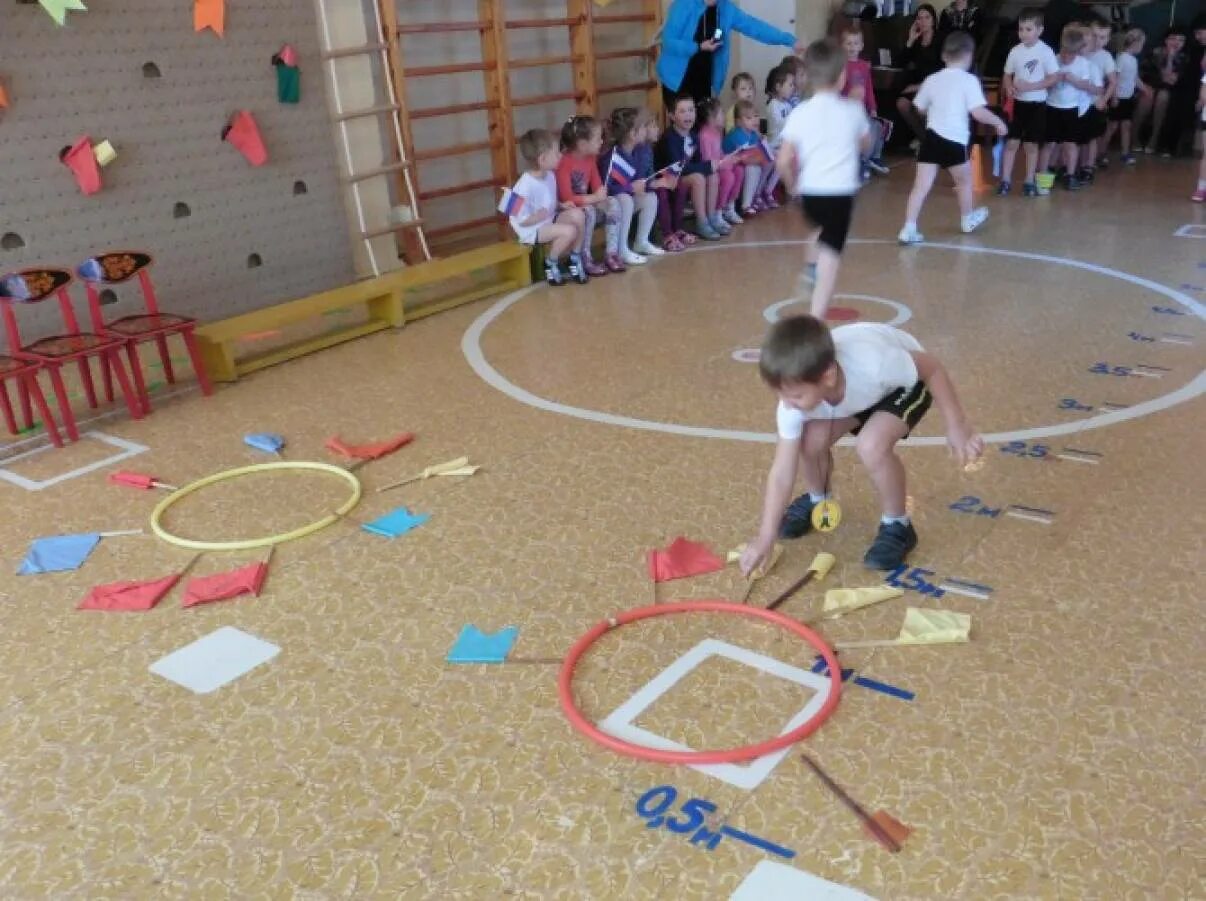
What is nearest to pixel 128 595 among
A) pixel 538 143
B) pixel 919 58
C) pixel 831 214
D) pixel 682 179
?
pixel 831 214

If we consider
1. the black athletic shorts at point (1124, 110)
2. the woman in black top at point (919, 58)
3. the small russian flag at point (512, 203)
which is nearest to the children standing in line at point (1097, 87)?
the black athletic shorts at point (1124, 110)

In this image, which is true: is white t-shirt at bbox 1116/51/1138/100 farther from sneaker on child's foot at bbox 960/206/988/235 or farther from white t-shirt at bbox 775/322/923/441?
white t-shirt at bbox 775/322/923/441

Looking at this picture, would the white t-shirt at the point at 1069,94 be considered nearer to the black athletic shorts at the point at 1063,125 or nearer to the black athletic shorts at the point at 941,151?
the black athletic shorts at the point at 1063,125

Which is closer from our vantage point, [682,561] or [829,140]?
[682,561]

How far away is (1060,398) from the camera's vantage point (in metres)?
4.12

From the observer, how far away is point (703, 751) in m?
2.24

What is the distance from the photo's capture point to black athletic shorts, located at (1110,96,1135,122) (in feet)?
31.2

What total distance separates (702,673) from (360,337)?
3537 millimetres

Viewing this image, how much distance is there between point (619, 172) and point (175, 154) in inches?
105

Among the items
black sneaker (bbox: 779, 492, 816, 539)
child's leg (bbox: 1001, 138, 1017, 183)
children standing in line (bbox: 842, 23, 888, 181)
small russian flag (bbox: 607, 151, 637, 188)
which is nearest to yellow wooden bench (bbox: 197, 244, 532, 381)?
small russian flag (bbox: 607, 151, 637, 188)

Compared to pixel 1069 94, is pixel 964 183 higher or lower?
lower

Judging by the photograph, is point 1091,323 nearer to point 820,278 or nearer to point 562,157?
point 820,278

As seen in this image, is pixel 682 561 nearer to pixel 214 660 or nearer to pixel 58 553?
pixel 214 660

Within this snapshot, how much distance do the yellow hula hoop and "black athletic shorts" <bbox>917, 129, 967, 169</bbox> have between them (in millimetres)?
4766
